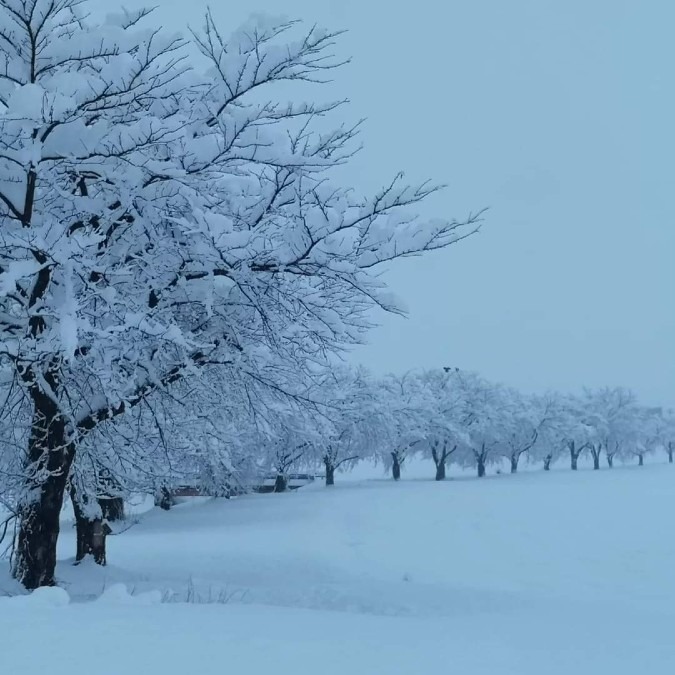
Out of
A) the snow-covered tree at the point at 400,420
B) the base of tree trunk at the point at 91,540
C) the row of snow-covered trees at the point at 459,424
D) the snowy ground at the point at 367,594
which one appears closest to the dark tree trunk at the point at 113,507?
the snowy ground at the point at 367,594

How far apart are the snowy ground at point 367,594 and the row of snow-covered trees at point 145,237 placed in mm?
1910

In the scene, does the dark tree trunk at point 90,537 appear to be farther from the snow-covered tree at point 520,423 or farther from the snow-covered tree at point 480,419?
the snow-covered tree at point 520,423

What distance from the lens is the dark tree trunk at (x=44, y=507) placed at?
266 inches

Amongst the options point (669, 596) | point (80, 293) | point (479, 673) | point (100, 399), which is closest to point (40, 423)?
point (100, 399)

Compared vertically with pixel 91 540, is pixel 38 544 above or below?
above

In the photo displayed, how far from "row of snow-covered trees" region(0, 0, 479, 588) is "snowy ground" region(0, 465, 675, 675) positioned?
75.2 inches

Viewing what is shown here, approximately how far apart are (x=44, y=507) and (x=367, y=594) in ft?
15.8

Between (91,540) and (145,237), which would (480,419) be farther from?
(145,237)

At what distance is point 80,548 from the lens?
1109 cm

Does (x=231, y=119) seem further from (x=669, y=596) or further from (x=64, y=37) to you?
(x=669, y=596)

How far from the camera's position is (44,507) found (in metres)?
6.82

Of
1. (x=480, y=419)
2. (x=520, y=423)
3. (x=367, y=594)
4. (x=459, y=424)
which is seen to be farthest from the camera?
(x=520, y=423)

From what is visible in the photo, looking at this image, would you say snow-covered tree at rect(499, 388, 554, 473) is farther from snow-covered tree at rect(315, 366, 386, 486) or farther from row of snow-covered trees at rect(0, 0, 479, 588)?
row of snow-covered trees at rect(0, 0, 479, 588)

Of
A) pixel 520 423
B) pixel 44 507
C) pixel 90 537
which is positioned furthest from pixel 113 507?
pixel 520 423
